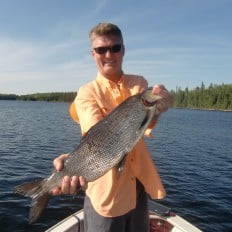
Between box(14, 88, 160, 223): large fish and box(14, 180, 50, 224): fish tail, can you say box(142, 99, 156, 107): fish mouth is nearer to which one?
box(14, 88, 160, 223): large fish

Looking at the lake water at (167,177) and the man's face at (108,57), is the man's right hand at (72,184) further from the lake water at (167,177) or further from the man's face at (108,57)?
the lake water at (167,177)

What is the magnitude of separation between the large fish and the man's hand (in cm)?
5

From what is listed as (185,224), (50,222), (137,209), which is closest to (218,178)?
(50,222)

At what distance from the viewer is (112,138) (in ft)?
12.8

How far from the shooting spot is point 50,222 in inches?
477

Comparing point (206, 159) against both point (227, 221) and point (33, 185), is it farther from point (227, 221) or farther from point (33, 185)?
point (33, 185)

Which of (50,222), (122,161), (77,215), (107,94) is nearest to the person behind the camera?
(122,161)

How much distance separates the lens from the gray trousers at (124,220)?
13.2 feet

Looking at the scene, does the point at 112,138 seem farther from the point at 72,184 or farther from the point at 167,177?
the point at 167,177

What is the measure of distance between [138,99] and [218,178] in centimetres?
1748

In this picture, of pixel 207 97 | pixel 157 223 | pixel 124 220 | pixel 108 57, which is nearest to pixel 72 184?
pixel 124 220

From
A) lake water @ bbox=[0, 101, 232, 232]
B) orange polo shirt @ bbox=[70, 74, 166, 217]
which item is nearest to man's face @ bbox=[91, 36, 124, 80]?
orange polo shirt @ bbox=[70, 74, 166, 217]

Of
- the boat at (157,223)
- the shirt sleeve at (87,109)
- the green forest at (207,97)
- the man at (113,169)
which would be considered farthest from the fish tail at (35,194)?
the green forest at (207,97)

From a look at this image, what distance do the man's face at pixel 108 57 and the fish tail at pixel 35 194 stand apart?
1.62m
